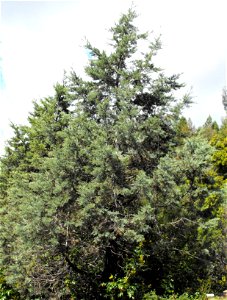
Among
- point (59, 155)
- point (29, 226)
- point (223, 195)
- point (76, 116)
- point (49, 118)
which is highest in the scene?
point (49, 118)

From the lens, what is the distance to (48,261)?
31.6 feet

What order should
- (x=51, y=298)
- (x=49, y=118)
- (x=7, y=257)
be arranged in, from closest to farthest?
(x=51, y=298) → (x=7, y=257) → (x=49, y=118)

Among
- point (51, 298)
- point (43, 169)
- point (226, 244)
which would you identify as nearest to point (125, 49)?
point (43, 169)

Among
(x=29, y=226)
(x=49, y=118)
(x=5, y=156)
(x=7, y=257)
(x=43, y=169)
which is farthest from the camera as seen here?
(x=5, y=156)

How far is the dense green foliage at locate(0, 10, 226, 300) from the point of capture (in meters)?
8.36

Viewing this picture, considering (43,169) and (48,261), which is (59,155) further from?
(48,261)

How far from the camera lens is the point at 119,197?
8906 mm

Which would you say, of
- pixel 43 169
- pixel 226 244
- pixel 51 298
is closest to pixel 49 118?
pixel 43 169

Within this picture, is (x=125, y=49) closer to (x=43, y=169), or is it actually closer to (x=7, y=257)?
(x=43, y=169)

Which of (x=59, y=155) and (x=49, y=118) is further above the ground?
(x=49, y=118)

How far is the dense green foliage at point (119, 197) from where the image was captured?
8.36m

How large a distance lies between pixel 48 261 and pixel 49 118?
533cm

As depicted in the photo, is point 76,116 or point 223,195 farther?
point 223,195

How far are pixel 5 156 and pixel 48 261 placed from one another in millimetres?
8449
